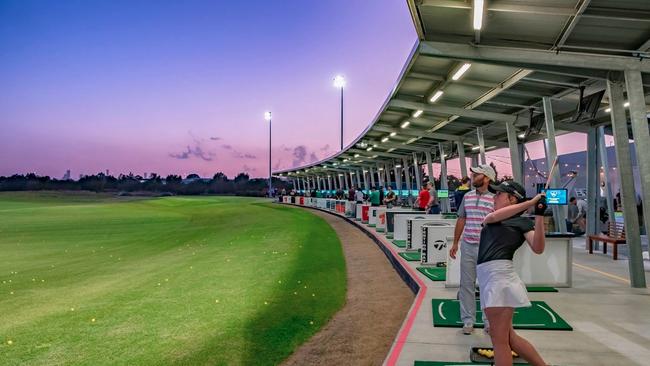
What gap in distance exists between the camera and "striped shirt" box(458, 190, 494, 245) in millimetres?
5348

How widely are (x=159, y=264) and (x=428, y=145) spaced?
24.0 m

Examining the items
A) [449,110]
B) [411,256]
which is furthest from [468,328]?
[449,110]

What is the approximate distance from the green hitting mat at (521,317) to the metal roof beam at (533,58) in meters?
4.89

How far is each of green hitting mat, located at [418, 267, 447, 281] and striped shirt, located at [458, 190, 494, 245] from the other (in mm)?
3702

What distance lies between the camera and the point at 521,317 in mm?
6438

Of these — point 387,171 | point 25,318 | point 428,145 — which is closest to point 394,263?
point 25,318

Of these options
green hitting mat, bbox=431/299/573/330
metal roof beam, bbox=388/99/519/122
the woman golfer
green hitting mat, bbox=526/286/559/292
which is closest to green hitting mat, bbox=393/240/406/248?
metal roof beam, bbox=388/99/519/122

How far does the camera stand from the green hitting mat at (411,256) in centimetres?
1166

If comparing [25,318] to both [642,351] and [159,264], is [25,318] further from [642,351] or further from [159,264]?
[642,351]

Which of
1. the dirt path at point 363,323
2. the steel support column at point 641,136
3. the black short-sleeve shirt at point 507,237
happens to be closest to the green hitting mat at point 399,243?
the dirt path at point 363,323

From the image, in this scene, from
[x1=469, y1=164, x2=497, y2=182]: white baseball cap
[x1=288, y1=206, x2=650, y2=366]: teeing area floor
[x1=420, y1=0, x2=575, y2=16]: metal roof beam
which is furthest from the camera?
[x1=420, y1=0, x2=575, y2=16]: metal roof beam

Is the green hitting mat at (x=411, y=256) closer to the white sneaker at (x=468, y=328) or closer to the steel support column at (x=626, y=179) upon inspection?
the steel support column at (x=626, y=179)

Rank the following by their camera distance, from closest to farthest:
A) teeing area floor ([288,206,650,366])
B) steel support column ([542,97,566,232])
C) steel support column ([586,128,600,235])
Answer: teeing area floor ([288,206,650,366]), steel support column ([542,97,566,232]), steel support column ([586,128,600,235])

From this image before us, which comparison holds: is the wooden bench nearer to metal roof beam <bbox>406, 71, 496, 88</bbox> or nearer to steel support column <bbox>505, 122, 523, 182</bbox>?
steel support column <bbox>505, 122, 523, 182</bbox>
